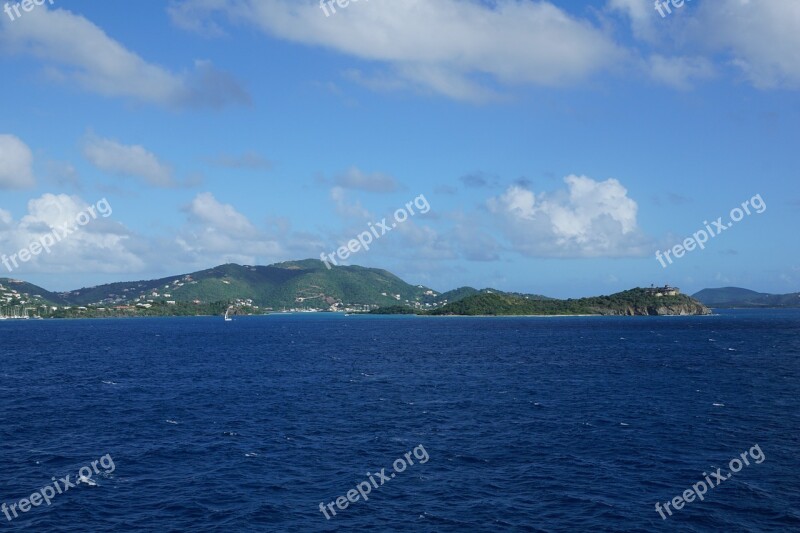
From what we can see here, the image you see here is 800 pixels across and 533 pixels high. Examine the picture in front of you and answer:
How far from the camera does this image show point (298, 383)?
103m

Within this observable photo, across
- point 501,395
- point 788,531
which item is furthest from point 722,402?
point 788,531

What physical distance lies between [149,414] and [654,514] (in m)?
59.3

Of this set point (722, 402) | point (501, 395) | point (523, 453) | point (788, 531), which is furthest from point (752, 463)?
point (501, 395)

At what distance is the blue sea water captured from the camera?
43.0 meters

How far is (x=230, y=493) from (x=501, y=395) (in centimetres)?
5086

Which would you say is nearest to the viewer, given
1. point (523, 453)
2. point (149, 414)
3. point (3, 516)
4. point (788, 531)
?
point (788, 531)

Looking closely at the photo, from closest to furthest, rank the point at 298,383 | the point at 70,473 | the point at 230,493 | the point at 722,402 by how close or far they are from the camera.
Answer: the point at 230,493 < the point at 70,473 < the point at 722,402 < the point at 298,383

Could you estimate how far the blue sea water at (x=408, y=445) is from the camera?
43.0 metres

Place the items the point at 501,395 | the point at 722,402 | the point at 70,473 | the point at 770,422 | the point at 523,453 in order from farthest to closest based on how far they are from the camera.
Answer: the point at 501,395 → the point at 722,402 → the point at 770,422 → the point at 523,453 → the point at 70,473

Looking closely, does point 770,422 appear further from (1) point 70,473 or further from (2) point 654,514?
(1) point 70,473

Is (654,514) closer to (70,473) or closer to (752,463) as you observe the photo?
(752,463)

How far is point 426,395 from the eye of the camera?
89812mm

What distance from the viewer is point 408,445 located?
60469 millimetres

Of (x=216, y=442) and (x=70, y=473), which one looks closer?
(x=70, y=473)
